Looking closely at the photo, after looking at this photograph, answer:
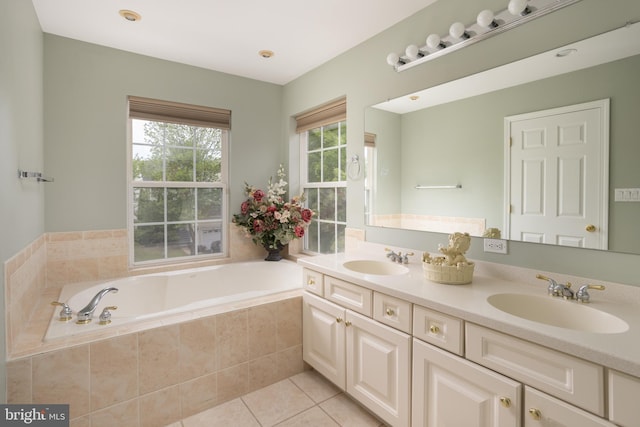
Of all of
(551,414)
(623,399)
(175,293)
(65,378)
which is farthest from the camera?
(175,293)

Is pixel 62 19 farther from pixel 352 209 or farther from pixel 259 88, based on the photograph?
pixel 352 209

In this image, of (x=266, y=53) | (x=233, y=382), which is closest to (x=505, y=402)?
(x=233, y=382)

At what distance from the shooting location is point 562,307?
1382 millimetres

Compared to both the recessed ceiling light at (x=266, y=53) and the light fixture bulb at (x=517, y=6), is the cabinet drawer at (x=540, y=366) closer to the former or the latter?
the light fixture bulb at (x=517, y=6)

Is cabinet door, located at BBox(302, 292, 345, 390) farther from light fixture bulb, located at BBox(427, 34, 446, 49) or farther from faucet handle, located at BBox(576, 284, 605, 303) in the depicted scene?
light fixture bulb, located at BBox(427, 34, 446, 49)

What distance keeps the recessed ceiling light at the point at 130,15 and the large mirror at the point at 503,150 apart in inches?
67.8

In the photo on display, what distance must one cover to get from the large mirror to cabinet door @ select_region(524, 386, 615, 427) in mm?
740

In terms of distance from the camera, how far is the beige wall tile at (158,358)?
1729 millimetres

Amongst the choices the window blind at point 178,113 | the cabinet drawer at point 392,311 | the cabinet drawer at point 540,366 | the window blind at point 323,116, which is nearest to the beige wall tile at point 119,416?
the cabinet drawer at point 392,311

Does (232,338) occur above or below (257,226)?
below

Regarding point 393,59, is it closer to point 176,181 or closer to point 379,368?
point 379,368

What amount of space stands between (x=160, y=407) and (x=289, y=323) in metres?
0.86

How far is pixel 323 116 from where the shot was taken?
3.11m

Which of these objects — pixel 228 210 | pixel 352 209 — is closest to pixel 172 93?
pixel 228 210
